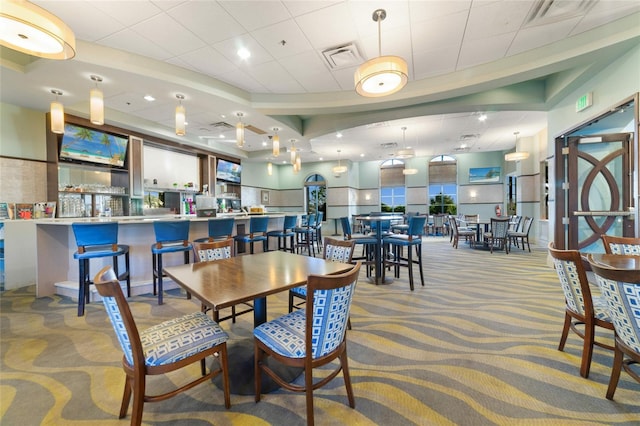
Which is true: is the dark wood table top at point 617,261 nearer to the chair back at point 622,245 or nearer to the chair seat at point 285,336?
the chair back at point 622,245

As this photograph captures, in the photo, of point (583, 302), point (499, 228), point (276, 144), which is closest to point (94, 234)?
point (276, 144)

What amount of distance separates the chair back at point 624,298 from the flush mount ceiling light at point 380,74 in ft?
8.09

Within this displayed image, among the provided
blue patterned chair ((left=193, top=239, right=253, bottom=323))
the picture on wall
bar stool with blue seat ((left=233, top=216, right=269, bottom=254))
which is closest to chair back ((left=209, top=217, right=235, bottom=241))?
bar stool with blue seat ((left=233, top=216, right=269, bottom=254))

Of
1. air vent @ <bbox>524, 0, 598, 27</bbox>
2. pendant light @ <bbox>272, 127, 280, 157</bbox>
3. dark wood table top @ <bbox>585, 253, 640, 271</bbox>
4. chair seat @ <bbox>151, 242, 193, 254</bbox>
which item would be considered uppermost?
air vent @ <bbox>524, 0, 598, 27</bbox>

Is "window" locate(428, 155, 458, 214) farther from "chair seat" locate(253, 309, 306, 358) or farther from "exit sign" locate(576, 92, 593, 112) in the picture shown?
"chair seat" locate(253, 309, 306, 358)

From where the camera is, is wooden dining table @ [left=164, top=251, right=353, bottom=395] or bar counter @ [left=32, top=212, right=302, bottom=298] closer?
wooden dining table @ [left=164, top=251, right=353, bottom=395]

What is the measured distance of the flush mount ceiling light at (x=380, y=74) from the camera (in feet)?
9.27

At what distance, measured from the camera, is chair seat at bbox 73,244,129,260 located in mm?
3072

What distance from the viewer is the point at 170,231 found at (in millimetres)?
3514

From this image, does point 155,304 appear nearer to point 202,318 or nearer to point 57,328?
point 57,328

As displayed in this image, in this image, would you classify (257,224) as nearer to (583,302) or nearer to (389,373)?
(389,373)

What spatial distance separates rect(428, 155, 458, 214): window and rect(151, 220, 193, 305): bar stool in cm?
1137

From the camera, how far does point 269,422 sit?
1526 mm

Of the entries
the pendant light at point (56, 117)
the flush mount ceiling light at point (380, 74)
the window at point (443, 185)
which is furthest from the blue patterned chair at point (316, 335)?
the window at point (443, 185)
